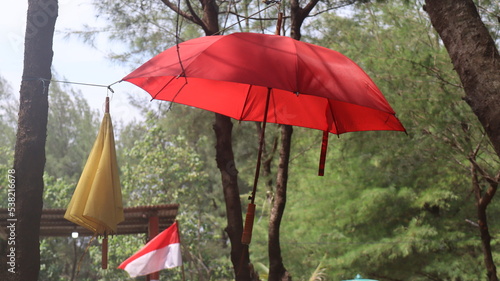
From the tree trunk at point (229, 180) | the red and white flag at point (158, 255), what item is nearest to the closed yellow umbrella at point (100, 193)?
the tree trunk at point (229, 180)

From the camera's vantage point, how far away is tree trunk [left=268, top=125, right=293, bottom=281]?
21.0ft

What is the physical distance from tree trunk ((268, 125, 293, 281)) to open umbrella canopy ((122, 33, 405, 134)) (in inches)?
88.3

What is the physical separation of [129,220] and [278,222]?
18.7ft

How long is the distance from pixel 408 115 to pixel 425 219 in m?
4.72

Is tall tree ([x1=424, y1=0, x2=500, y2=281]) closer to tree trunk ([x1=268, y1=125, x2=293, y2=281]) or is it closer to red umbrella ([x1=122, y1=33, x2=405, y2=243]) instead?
red umbrella ([x1=122, y1=33, x2=405, y2=243])

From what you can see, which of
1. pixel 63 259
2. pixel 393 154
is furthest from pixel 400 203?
pixel 63 259

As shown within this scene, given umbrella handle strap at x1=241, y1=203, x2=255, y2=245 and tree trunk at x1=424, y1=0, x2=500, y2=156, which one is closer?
tree trunk at x1=424, y1=0, x2=500, y2=156

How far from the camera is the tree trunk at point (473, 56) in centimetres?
275

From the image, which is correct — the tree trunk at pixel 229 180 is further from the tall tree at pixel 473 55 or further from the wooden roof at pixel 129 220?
the wooden roof at pixel 129 220

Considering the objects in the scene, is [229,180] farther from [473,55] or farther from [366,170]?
[366,170]

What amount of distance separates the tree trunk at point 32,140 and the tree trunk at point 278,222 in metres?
2.78

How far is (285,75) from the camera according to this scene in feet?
10.0

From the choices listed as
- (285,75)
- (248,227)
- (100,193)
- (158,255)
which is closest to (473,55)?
(285,75)

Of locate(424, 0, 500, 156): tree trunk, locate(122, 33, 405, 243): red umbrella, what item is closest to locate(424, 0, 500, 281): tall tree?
locate(424, 0, 500, 156): tree trunk
